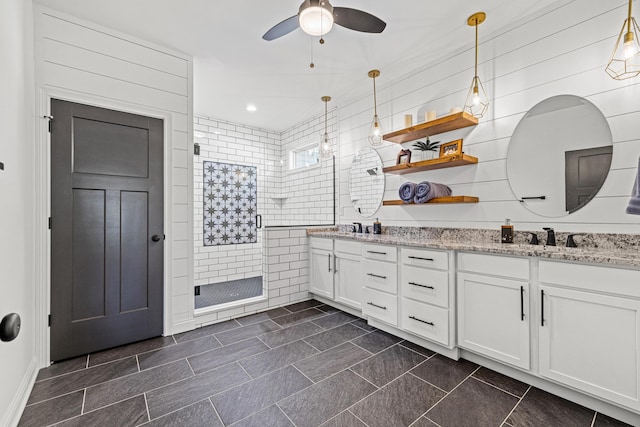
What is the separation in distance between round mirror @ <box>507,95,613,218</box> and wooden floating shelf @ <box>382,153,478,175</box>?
0.32 m

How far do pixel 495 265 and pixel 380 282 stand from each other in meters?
1.02

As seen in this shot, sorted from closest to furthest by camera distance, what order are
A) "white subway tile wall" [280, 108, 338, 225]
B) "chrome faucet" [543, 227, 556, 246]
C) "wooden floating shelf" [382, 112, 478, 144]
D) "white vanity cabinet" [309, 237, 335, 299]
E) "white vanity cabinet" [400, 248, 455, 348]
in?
1. "chrome faucet" [543, 227, 556, 246]
2. "white vanity cabinet" [400, 248, 455, 348]
3. "wooden floating shelf" [382, 112, 478, 144]
4. "white vanity cabinet" [309, 237, 335, 299]
5. "white subway tile wall" [280, 108, 338, 225]

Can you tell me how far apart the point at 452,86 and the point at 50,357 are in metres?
4.17

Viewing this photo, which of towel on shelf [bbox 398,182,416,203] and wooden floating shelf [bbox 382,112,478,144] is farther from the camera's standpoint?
towel on shelf [bbox 398,182,416,203]

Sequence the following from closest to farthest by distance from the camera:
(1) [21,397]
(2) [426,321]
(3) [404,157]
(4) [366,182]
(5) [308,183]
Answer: (1) [21,397], (2) [426,321], (3) [404,157], (4) [366,182], (5) [308,183]

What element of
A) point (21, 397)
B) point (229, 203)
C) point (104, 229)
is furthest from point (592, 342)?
point (229, 203)

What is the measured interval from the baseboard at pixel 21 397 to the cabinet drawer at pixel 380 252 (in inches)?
102

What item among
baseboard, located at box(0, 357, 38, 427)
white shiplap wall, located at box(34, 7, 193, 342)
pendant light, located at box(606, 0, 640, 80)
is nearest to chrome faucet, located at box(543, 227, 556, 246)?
pendant light, located at box(606, 0, 640, 80)

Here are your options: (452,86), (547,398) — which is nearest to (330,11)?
(452,86)

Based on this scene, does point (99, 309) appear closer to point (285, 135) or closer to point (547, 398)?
point (547, 398)

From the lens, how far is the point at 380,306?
274cm

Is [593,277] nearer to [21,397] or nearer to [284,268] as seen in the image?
[284,268]

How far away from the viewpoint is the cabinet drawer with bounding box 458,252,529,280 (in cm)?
188

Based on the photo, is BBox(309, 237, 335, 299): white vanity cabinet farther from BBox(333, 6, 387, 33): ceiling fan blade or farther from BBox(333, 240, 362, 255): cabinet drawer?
BBox(333, 6, 387, 33): ceiling fan blade
